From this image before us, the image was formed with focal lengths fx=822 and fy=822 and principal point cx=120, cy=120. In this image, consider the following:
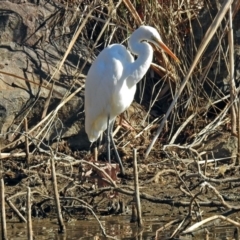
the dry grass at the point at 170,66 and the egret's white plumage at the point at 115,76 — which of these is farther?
the dry grass at the point at 170,66

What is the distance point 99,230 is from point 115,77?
75.0 inches

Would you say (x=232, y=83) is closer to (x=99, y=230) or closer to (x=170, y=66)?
(x=170, y=66)

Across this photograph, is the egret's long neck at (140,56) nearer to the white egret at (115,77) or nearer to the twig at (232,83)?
the white egret at (115,77)

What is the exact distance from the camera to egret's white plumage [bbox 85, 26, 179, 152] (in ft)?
22.7

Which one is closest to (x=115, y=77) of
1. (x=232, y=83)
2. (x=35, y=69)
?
(x=232, y=83)

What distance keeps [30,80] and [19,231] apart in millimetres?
2610

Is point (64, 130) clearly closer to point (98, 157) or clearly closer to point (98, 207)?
point (98, 157)

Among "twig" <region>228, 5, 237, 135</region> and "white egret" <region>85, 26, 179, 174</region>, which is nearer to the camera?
→ "twig" <region>228, 5, 237, 135</region>

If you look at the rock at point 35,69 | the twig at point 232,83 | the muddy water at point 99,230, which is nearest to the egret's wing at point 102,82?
the rock at point 35,69

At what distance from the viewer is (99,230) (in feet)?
17.8

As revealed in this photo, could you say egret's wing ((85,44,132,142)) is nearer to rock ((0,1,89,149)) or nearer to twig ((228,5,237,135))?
rock ((0,1,89,149))

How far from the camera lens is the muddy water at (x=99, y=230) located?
5.16m

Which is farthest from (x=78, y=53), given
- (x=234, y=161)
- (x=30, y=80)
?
(x=234, y=161)

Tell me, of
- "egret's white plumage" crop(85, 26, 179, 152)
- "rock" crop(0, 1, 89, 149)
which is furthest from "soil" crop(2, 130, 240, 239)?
"rock" crop(0, 1, 89, 149)
